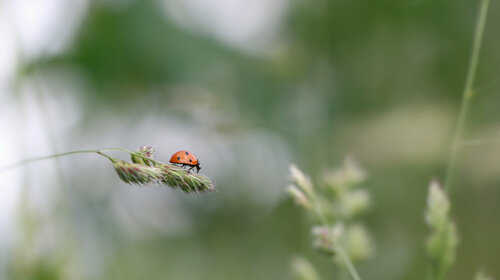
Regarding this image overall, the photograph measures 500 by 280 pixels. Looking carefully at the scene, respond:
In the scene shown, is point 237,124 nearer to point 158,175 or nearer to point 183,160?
point 183,160

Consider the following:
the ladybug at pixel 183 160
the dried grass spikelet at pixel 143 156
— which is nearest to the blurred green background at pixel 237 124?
the ladybug at pixel 183 160

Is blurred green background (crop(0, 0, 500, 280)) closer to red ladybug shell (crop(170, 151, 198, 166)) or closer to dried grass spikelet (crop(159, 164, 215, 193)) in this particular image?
red ladybug shell (crop(170, 151, 198, 166))

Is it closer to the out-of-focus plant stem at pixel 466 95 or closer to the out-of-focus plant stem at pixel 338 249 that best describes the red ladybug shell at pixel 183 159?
the out-of-focus plant stem at pixel 338 249

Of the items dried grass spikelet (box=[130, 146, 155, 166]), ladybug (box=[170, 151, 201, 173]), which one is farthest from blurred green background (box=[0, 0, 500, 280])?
dried grass spikelet (box=[130, 146, 155, 166])

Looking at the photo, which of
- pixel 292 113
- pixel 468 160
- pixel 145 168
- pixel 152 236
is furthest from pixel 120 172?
pixel 292 113

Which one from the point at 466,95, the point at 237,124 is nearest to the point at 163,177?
the point at 466,95

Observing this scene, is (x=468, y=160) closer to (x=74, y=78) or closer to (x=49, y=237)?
(x=49, y=237)
